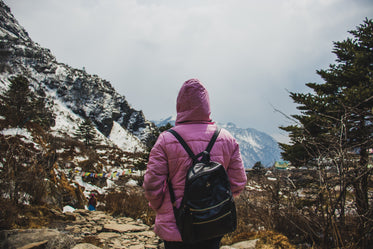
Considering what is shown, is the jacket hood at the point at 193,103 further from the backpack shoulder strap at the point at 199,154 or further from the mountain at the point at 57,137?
the mountain at the point at 57,137

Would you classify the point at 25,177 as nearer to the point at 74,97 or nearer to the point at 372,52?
the point at 372,52

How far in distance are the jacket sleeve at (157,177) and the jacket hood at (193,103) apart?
0.32 meters

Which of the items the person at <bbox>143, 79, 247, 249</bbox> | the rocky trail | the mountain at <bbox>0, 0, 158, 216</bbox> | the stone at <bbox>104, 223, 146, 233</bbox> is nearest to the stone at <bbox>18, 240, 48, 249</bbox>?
the rocky trail

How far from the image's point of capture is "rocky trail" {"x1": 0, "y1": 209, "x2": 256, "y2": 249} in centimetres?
249

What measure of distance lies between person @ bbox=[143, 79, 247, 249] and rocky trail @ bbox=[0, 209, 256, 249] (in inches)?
79.9

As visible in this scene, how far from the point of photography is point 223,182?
1323mm

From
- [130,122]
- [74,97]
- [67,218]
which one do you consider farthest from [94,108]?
[67,218]

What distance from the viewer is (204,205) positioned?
1237 millimetres

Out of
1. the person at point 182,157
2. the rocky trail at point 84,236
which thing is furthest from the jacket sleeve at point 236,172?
the rocky trail at point 84,236

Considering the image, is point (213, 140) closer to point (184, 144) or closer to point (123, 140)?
point (184, 144)

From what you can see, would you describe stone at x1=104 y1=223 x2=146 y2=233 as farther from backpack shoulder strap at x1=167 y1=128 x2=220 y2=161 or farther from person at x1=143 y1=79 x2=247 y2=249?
backpack shoulder strap at x1=167 y1=128 x2=220 y2=161

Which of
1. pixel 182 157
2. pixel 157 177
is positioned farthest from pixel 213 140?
pixel 157 177

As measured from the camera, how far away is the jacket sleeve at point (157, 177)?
1384mm

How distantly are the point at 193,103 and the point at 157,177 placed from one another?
0.66 meters
